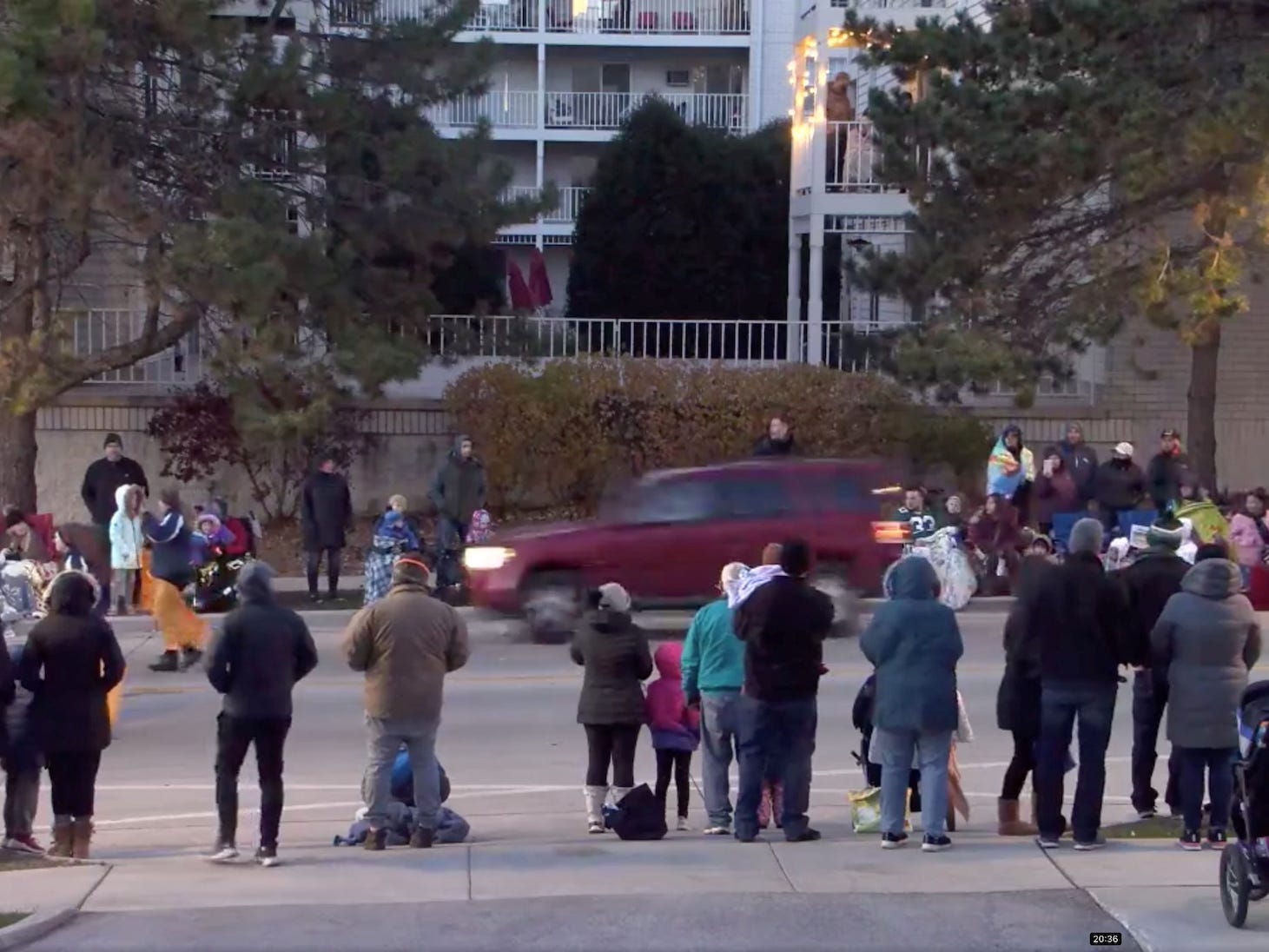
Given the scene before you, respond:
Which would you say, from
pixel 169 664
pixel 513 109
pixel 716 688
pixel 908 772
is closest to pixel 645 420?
pixel 169 664

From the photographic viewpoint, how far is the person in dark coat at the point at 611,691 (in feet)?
34.8

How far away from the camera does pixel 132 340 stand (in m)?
25.8

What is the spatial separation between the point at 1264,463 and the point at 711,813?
18.9 meters

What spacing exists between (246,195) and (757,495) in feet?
24.2

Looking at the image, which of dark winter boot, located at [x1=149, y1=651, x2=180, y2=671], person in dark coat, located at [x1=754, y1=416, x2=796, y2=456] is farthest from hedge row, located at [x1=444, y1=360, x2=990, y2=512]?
dark winter boot, located at [x1=149, y1=651, x2=180, y2=671]

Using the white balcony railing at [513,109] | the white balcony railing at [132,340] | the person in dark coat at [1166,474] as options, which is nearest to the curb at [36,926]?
the person in dark coat at [1166,474]

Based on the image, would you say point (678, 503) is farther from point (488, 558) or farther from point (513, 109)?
point (513, 109)

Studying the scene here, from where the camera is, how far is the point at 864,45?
24.3 metres

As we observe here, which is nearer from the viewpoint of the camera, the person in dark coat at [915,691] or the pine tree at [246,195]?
the person in dark coat at [915,691]

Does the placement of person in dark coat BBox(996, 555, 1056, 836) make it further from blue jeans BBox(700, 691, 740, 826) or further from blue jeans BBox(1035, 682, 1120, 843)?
blue jeans BBox(700, 691, 740, 826)

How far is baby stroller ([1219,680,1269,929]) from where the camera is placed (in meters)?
7.88

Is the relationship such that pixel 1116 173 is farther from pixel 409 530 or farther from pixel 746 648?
pixel 746 648

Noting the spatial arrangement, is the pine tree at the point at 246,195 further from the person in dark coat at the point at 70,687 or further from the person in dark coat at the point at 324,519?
the person in dark coat at the point at 70,687

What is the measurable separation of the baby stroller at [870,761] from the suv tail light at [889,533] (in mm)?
7479
